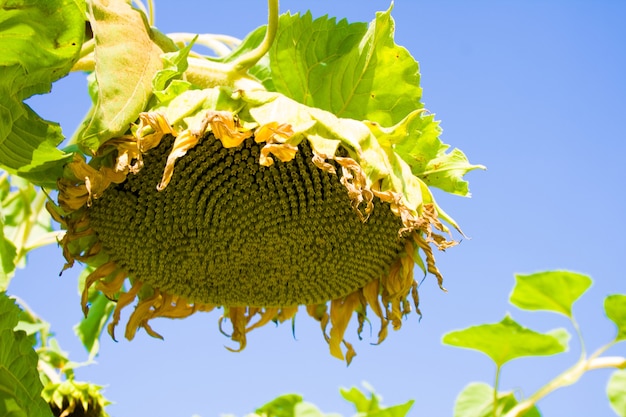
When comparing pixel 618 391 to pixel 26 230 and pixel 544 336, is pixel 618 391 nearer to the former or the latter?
pixel 544 336

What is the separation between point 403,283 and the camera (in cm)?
262

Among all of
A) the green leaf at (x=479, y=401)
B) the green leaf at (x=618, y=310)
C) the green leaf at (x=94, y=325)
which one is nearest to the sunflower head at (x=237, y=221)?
the green leaf at (x=479, y=401)

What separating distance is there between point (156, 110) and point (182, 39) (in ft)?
1.81

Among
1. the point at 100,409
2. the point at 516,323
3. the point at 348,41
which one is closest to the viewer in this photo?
the point at 516,323

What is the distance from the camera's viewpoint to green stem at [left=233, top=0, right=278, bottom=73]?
2.35 meters

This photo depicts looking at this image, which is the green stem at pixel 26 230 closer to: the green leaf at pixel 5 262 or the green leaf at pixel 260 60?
the green leaf at pixel 5 262

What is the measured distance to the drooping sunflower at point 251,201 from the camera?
2182 millimetres

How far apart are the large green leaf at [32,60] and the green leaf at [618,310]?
1.36m

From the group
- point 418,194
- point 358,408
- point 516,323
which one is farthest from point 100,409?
point 516,323

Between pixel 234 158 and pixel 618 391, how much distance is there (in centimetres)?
109

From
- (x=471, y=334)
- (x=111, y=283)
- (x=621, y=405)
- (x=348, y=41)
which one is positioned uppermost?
(x=348, y=41)

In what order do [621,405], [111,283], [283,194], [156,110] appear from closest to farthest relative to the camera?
1. [621,405]
2. [156,110]
3. [283,194]
4. [111,283]

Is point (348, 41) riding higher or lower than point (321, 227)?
higher

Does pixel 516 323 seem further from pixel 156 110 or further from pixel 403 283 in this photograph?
pixel 156 110
